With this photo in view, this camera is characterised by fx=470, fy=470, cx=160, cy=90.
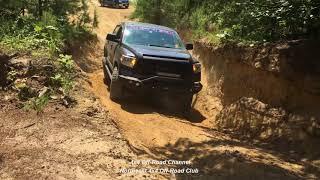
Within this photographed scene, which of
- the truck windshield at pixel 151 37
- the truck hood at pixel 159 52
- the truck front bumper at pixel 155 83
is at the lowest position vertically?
the truck front bumper at pixel 155 83

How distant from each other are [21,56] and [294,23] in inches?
250

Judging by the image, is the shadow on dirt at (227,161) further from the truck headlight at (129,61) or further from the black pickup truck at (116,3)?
the black pickup truck at (116,3)

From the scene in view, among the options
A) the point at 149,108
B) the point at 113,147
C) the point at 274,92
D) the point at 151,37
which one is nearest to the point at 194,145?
the point at 113,147

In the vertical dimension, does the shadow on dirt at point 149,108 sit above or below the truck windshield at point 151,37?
below

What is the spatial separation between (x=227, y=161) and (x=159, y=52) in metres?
3.98

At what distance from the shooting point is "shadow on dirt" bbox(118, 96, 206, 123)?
10677 mm

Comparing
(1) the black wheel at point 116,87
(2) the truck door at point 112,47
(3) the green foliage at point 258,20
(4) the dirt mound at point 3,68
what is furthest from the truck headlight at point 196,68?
(4) the dirt mound at point 3,68

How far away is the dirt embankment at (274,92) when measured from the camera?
971cm

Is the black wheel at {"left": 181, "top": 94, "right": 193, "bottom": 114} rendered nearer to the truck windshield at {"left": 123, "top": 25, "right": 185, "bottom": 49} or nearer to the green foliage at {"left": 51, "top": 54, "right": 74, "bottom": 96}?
the truck windshield at {"left": 123, "top": 25, "right": 185, "bottom": 49}

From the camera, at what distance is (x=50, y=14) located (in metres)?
14.8

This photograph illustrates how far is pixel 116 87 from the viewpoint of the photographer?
1073cm

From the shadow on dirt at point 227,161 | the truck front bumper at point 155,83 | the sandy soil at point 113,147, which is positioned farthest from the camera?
the truck front bumper at point 155,83

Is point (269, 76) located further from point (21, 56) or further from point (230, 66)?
point (21, 56)

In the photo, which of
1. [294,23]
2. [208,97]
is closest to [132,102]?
[208,97]
